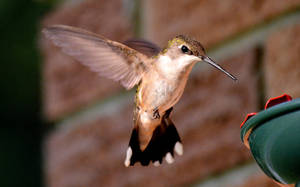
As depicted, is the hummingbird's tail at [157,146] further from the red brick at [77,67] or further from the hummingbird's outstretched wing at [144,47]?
the red brick at [77,67]

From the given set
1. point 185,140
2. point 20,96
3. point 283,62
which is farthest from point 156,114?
point 20,96

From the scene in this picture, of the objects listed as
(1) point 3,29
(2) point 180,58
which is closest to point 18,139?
(1) point 3,29

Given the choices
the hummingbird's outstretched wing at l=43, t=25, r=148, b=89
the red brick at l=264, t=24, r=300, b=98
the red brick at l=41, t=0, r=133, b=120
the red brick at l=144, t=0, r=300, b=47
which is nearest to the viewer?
the hummingbird's outstretched wing at l=43, t=25, r=148, b=89

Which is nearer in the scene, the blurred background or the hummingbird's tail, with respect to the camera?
the hummingbird's tail

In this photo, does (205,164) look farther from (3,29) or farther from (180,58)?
Result: (3,29)

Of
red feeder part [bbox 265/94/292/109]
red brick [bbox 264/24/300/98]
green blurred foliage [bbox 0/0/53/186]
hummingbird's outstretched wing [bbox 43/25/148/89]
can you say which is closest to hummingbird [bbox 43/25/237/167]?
hummingbird's outstretched wing [bbox 43/25/148/89]

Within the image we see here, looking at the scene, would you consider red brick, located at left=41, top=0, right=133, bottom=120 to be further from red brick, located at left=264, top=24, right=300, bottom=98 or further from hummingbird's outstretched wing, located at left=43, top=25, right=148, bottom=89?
hummingbird's outstretched wing, located at left=43, top=25, right=148, bottom=89

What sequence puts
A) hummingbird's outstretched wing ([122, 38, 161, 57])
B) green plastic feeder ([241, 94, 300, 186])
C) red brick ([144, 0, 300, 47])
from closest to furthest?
1. green plastic feeder ([241, 94, 300, 186])
2. hummingbird's outstretched wing ([122, 38, 161, 57])
3. red brick ([144, 0, 300, 47])
